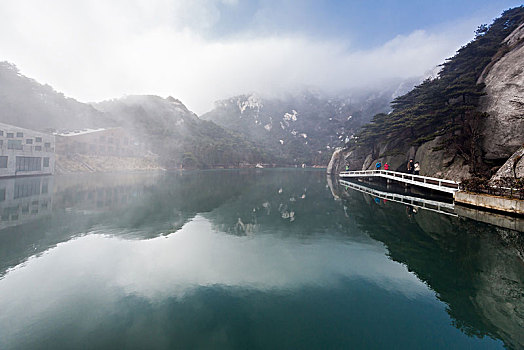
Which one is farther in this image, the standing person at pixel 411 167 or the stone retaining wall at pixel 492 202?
the standing person at pixel 411 167

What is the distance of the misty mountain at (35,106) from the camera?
56469mm

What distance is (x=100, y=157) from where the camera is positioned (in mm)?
56250

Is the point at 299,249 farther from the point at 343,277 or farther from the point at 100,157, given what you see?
the point at 100,157

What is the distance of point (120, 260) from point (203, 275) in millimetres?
2808

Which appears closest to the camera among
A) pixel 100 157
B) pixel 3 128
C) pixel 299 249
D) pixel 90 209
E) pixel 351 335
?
pixel 351 335

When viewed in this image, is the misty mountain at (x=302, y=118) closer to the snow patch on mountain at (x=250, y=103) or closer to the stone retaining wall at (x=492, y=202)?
the snow patch on mountain at (x=250, y=103)

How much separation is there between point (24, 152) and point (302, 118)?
155947 mm

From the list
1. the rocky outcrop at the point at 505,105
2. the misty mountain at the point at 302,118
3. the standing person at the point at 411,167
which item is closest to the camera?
the rocky outcrop at the point at 505,105

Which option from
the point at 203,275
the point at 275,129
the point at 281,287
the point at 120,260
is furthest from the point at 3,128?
the point at 275,129

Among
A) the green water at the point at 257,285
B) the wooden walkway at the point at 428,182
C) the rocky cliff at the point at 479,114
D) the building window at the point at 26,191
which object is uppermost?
the rocky cliff at the point at 479,114

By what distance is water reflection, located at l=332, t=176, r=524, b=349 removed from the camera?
186 inches

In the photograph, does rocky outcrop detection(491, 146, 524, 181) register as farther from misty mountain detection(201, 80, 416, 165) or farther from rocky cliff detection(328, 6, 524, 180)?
misty mountain detection(201, 80, 416, 165)

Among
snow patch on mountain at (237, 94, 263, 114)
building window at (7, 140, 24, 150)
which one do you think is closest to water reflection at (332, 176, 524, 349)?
building window at (7, 140, 24, 150)

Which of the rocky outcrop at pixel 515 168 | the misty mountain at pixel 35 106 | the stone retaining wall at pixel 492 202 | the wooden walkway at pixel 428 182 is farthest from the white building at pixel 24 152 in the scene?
the rocky outcrop at pixel 515 168
